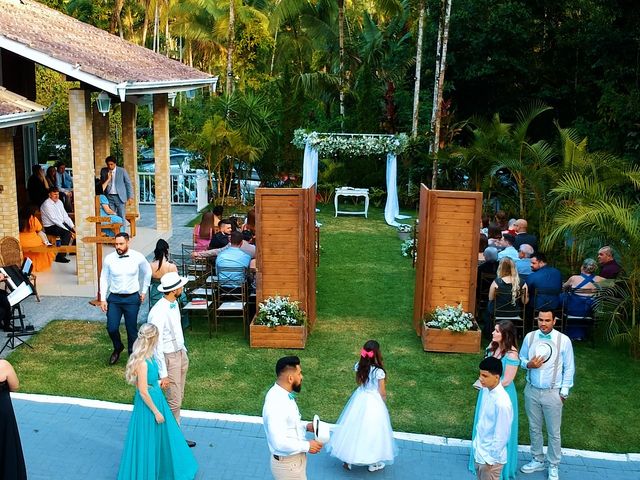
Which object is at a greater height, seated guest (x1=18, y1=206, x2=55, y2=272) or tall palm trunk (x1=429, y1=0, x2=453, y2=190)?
tall palm trunk (x1=429, y1=0, x2=453, y2=190)

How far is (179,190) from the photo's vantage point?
72.7 feet

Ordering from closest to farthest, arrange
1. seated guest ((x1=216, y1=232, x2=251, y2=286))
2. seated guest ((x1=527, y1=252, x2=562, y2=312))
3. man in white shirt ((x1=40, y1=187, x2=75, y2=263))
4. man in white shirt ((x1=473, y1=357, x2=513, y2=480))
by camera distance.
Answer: man in white shirt ((x1=473, y1=357, x2=513, y2=480)) → seated guest ((x1=527, y1=252, x2=562, y2=312)) → seated guest ((x1=216, y1=232, x2=251, y2=286)) → man in white shirt ((x1=40, y1=187, x2=75, y2=263))

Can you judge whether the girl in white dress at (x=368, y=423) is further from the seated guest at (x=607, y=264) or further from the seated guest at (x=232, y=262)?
the seated guest at (x=607, y=264)

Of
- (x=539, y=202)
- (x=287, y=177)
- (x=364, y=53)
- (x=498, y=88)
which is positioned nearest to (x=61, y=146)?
(x=287, y=177)

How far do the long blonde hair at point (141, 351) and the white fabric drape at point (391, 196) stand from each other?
46.6ft

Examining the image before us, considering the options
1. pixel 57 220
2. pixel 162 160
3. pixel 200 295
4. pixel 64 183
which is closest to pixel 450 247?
pixel 200 295

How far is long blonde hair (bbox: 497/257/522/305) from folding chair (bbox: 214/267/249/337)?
140 inches

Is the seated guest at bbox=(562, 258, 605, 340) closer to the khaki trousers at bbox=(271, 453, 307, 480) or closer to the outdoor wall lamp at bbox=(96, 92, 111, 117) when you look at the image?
the khaki trousers at bbox=(271, 453, 307, 480)

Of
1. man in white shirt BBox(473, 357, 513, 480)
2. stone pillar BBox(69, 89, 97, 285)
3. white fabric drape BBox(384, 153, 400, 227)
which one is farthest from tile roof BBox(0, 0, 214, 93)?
man in white shirt BBox(473, 357, 513, 480)

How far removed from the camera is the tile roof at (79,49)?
11547 mm

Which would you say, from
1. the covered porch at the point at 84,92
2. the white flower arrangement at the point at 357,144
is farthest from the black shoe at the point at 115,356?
the white flower arrangement at the point at 357,144

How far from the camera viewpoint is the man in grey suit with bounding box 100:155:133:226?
14.9 m

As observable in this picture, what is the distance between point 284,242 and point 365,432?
3777 mm

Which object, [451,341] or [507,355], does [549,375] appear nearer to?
[507,355]
